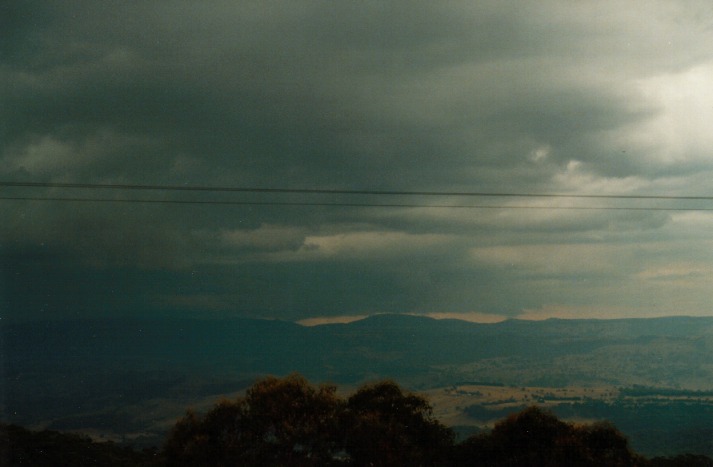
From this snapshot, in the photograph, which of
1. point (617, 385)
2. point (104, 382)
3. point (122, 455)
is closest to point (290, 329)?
point (104, 382)

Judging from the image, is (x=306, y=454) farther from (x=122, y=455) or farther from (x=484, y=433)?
(x=122, y=455)

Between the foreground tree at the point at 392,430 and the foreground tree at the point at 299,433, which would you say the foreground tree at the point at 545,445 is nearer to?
the foreground tree at the point at 392,430

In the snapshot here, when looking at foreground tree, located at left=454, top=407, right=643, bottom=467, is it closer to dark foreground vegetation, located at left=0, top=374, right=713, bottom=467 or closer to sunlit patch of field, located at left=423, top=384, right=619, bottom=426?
dark foreground vegetation, located at left=0, top=374, right=713, bottom=467

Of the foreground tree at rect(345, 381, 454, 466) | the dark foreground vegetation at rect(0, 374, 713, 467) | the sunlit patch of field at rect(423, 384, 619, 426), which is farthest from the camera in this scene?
the sunlit patch of field at rect(423, 384, 619, 426)

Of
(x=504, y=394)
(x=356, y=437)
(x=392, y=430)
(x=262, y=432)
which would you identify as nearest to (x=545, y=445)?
(x=392, y=430)

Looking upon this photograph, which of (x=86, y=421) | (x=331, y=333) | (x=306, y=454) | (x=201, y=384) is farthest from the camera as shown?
(x=331, y=333)

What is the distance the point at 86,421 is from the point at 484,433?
30.9m

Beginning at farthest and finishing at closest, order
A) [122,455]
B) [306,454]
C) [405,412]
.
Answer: [122,455] → [405,412] → [306,454]

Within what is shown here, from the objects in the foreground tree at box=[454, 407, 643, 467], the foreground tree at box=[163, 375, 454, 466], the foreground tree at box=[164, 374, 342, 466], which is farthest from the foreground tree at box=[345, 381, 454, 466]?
the foreground tree at box=[454, 407, 643, 467]

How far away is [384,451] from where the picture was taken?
2864cm

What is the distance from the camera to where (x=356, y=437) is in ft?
94.7

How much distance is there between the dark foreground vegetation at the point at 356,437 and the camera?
28.1 m

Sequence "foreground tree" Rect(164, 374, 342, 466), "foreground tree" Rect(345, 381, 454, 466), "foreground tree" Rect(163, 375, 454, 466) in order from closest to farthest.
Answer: "foreground tree" Rect(164, 374, 342, 466), "foreground tree" Rect(163, 375, 454, 466), "foreground tree" Rect(345, 381, 454, 466)

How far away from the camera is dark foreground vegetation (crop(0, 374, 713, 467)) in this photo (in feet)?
92.2
